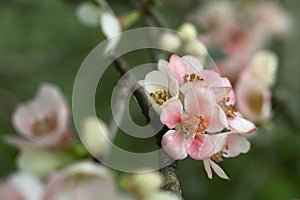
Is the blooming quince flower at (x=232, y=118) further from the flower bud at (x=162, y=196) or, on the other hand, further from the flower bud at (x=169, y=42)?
the flower bud at (x=169, y=42)

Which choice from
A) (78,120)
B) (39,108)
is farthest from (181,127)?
(39,108)

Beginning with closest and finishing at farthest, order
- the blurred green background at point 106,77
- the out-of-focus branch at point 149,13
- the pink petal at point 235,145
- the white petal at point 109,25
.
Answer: the pink petal at point 235,145
the white petal at point 109,25
the out-of-focus branch at point 149,13
the blurred green background at point 106,77

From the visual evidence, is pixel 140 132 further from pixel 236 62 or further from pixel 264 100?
pixel 236 62

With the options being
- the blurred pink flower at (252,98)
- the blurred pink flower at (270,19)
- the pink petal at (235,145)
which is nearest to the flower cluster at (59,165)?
the pink petal at (235,145)

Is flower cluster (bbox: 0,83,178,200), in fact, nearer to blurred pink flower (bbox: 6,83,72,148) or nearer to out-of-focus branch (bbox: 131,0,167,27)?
blurred pink flower (bbox: 6,83,72,148)

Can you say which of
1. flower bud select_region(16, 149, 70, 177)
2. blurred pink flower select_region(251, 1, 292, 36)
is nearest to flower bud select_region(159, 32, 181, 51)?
flower bud select_region(16, 149, 70, 177)

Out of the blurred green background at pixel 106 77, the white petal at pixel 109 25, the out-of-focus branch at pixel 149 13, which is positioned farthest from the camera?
the blurred green background at pixel 106 77

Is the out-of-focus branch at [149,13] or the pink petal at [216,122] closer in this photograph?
the pink petal at [216,122]

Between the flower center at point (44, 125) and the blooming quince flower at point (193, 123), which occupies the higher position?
the blooming quince flower at point (193, 123)
